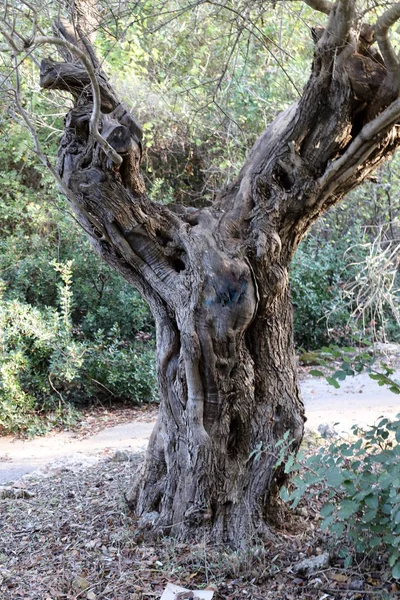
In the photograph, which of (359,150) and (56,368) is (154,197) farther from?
(359,150)

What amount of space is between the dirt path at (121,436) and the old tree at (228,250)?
2.38 metres

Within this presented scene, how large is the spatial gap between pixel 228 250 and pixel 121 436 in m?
4.23

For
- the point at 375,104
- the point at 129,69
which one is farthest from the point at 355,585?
the point at 129,69

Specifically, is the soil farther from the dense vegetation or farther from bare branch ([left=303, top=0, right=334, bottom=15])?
bare branch ([left=303, top=0, right=334, bottom=15])

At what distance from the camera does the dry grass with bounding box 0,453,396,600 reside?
3314mm

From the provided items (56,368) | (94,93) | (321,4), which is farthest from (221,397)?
(56,368)

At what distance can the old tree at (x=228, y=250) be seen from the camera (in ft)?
11.8

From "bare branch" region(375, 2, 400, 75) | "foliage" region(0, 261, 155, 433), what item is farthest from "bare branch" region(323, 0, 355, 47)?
"foliage" region(0, 261, 155, 433)

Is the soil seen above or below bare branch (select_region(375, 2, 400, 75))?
below

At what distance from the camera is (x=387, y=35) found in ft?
10.8

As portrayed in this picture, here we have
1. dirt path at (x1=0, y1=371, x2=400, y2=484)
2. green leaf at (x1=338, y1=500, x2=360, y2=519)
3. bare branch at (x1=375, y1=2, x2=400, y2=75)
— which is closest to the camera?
green leaf at (x1=338, y1=500, x2=360, y2=519)

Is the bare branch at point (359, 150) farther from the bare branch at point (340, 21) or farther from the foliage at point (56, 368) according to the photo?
the foliage at point (56, 368)

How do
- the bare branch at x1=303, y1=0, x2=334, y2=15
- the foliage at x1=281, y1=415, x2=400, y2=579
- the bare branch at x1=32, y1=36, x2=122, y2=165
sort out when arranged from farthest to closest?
the bare branch at x1=303, y1=0, x2=334, y2=15 → the bare branch at x1=32, y1=36, x2=122, y2=165 → the foliage at x1=281, y1=415, x2=400, y2=579

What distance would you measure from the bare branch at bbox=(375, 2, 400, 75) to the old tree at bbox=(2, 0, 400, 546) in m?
0.03
